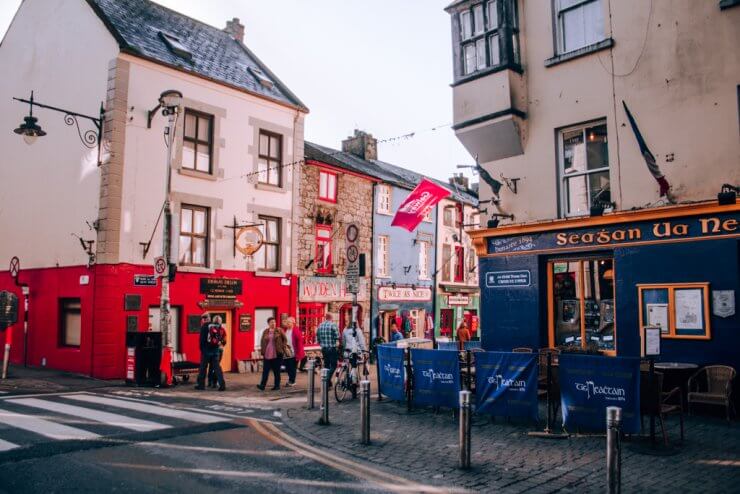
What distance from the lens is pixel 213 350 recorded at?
14.6m

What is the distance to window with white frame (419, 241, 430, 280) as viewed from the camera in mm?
31000

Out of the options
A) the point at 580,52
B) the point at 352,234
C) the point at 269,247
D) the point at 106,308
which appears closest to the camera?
the point at 580,52

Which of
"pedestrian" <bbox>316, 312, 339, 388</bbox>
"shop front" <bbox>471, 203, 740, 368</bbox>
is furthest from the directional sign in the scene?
"shop front" <bbox>471, 203, 740, 368</bbox>

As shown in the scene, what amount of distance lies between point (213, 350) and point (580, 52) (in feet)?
35.6

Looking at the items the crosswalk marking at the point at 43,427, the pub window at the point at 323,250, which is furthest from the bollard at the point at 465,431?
the pub window at the point at 323,250

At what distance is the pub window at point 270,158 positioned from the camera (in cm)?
2123

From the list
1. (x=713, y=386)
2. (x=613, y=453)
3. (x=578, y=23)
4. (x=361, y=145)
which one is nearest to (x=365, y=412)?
(x=613, y=453)

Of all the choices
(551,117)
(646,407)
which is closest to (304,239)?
(551,117)

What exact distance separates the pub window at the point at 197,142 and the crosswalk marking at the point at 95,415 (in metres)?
9.10

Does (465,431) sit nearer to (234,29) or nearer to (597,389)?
(597,389)

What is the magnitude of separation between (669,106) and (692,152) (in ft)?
3.39

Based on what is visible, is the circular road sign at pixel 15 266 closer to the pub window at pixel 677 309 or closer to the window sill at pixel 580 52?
the window sill at pixel 580 52

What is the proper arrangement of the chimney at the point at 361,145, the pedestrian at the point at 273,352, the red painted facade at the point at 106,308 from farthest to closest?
1. the chimney at the point at 361,145
2. the red painted facade at the point at 106,308
3. the pedestrian at the point at 273,352

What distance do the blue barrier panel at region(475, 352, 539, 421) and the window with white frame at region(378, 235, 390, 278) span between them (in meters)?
18.4
